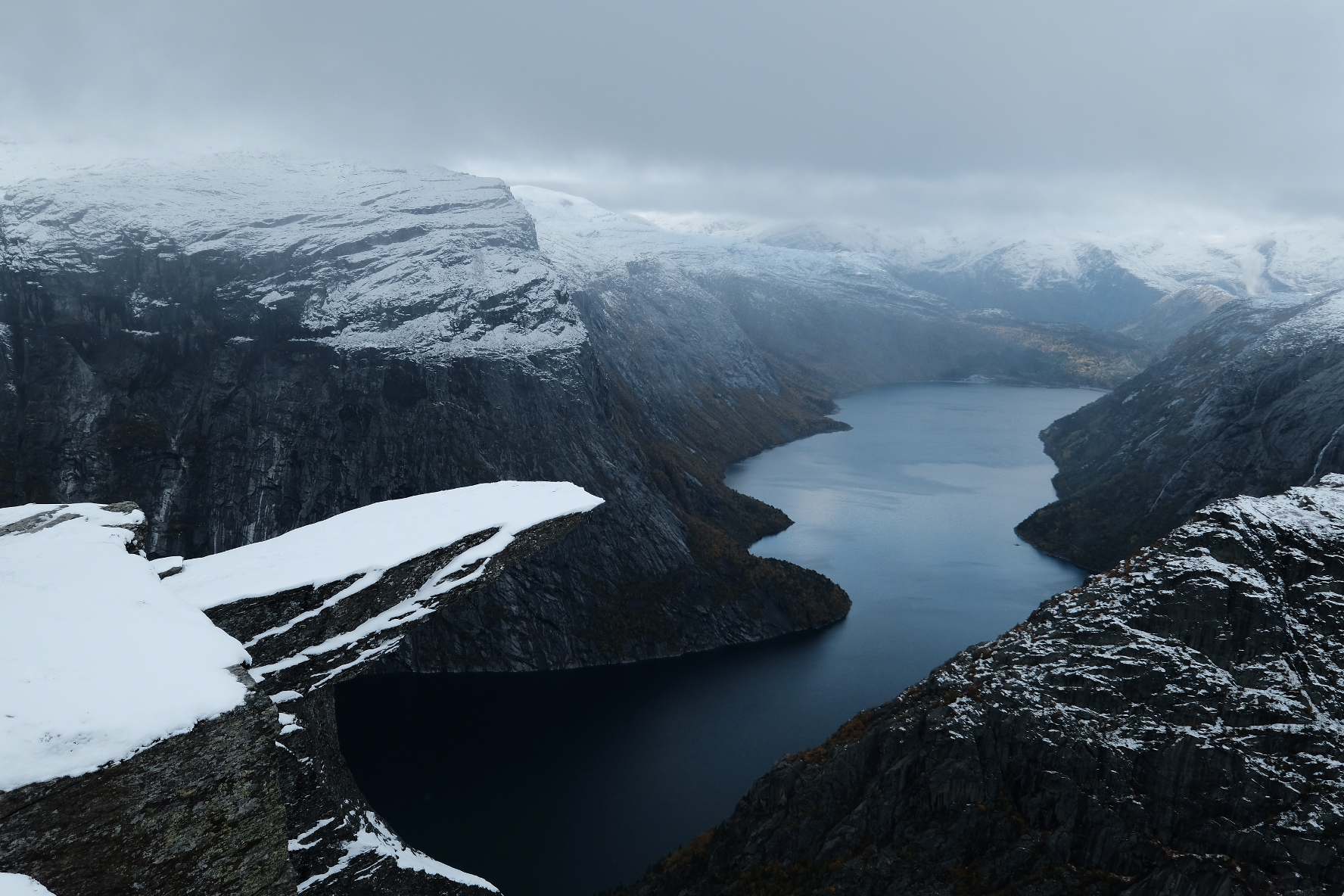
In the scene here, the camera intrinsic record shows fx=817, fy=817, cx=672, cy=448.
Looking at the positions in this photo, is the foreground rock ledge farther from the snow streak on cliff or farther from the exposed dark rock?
the snow streak on cliff

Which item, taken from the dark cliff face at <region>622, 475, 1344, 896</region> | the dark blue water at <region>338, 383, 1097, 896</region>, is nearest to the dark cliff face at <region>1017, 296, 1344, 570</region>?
the dark blue water at <region>338, 383, 1097, 896</region>

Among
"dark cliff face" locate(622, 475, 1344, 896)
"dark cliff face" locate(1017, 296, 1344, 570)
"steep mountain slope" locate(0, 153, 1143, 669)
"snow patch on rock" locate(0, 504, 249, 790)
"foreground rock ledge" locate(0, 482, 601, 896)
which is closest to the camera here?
"snow patch on rock" locate(0, 504, 249, 790)

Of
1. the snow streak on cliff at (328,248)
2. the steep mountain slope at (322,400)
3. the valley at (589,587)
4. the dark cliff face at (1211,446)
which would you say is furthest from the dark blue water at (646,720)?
the snow streak on cliff at (328,248)

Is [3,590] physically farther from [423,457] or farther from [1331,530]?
[423,457]

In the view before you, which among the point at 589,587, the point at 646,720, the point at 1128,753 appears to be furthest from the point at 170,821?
the point at 589,587

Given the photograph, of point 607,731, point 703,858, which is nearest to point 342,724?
point 607,731

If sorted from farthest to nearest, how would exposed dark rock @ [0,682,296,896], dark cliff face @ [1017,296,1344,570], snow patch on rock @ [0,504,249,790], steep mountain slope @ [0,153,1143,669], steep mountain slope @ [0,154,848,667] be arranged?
steep mountain slope @ [0,154,848,667]
steep mountain slope @ [0,153,1143,669]
dark cliff face @ [1017,296,1344,570]
snow patch on rock @ [0,504,249,790]
exposed dark rock @ [0,682,296,896]
